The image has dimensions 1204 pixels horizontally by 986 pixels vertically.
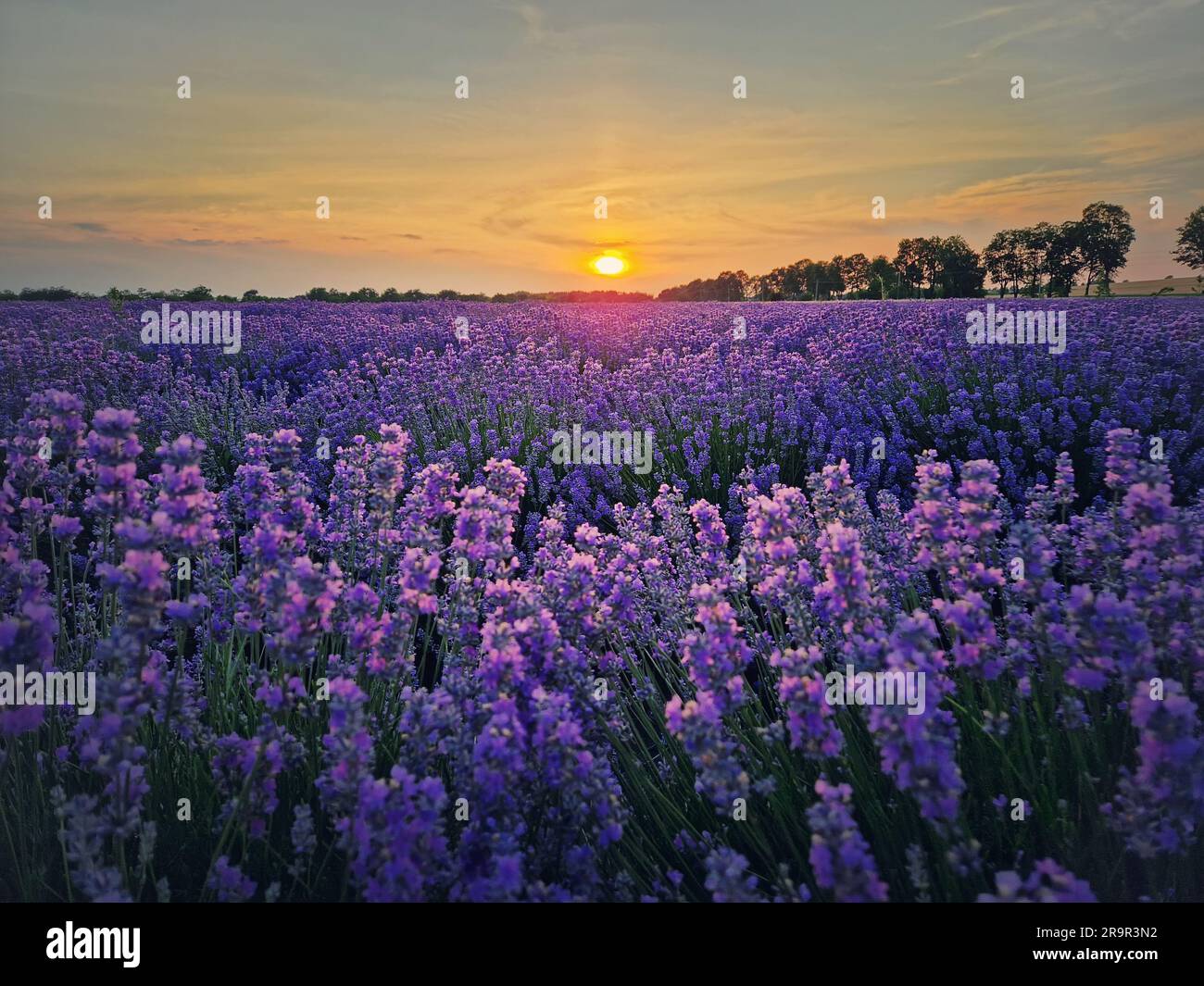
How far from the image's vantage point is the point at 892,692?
125 centimetres

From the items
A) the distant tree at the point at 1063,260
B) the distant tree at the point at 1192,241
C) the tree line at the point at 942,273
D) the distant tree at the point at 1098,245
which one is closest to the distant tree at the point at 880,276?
the tree line at the point at 942,273

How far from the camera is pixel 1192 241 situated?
3055 millimetres

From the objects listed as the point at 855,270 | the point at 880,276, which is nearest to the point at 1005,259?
the point at 880,276

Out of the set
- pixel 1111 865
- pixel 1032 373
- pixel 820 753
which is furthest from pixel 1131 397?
pixel 820 753

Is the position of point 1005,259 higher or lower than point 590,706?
higher

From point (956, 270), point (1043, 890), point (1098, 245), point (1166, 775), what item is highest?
point (956, 270)

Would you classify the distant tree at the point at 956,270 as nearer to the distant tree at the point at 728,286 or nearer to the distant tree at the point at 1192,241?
the distant tree at the point at 728,286

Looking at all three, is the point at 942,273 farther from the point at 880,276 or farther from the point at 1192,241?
the point at 1192,241

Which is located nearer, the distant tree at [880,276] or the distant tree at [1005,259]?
the distant tree at [1005,259]

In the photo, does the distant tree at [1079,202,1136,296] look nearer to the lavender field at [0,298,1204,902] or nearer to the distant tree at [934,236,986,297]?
the distant tree at [934,236,986,297]

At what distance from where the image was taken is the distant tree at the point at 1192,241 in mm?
2799
